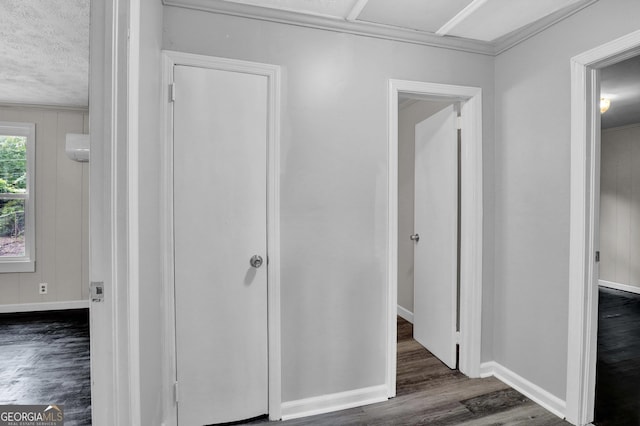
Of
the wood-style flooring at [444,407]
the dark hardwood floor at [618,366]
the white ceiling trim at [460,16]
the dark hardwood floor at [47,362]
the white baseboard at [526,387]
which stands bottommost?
the dark hardwood floor at [47,362]

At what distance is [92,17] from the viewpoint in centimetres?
106

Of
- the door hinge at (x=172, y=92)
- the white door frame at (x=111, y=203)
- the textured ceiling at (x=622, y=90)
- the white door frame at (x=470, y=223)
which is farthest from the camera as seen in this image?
the textured ceiling at (x=622, y=90)

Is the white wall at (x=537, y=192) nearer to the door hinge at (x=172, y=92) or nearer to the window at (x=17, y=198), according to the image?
the door hinge at (x=172, y=92)

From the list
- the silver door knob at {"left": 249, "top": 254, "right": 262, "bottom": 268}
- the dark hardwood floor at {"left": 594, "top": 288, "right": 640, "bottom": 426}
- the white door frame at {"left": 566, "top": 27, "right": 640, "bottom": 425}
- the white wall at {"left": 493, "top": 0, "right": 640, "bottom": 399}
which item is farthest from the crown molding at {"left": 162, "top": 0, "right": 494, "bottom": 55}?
the dark hardwood floor at {"left": 594, "top": 288, "right": 640, "bottom": 426}

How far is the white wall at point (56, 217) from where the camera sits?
3820 millimetres

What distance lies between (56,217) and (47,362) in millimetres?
1953

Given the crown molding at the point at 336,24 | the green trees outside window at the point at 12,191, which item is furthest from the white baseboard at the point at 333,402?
the green trees outside window at the point at 12,191

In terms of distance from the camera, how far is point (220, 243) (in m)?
1.79

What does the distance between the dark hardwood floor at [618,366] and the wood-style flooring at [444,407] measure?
0.36 meters

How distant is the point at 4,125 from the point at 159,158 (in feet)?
11.5

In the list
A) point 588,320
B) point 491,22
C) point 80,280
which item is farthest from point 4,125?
point 588,320

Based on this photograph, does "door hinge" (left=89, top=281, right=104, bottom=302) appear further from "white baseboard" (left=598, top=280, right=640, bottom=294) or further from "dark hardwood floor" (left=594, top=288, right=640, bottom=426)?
"white baseboard" (left=598, top=280, right=640, bottom=294)

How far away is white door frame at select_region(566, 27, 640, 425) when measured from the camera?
1.79 m

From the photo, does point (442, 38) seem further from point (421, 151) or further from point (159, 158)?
point (159, 158)
